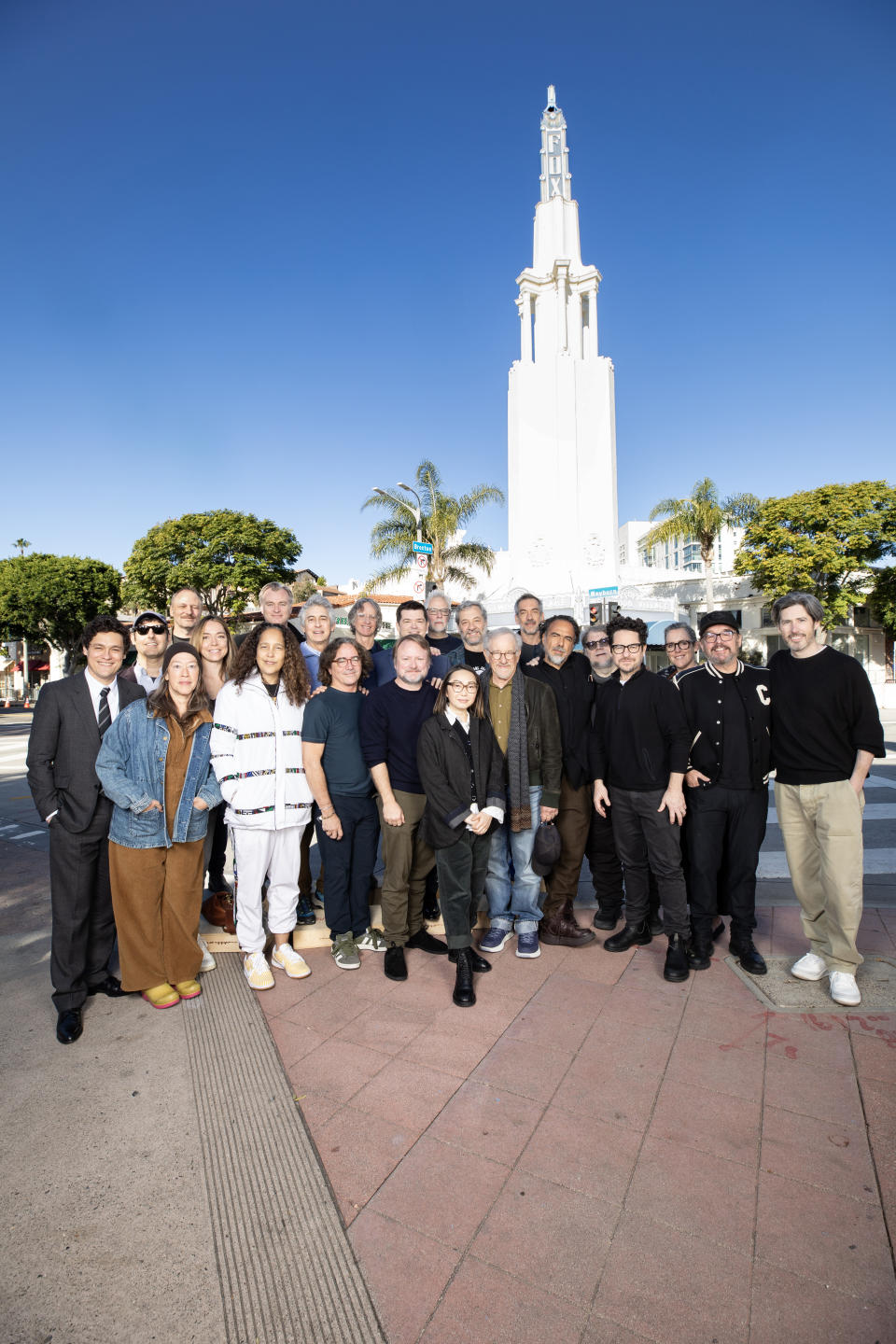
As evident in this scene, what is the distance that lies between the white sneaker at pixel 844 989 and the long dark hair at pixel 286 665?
339cm

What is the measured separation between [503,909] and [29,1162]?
2770 millimetres

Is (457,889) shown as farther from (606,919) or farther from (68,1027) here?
(68,1027)

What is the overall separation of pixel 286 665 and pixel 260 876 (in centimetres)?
130

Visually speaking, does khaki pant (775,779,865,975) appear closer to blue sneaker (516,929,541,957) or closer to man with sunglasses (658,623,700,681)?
man with sunglasses (658,623,700,681)

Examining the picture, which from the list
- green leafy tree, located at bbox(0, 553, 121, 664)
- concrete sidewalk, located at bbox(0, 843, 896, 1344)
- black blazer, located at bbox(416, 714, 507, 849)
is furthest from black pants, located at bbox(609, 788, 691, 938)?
green leafy tree, located at bbox(0, 553, 121, 664)

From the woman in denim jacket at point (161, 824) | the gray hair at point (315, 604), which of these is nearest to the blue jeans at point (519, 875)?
the woman in denim jacket at point (161, 824)

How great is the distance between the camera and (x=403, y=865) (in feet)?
13.6

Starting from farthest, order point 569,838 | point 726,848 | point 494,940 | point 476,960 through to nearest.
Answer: point 569,838 < point 494,940 < point 726,848 < point 476,960

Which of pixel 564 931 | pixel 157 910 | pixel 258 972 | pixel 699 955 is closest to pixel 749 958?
pixel 699 955

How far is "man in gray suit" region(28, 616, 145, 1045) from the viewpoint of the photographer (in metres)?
3.59

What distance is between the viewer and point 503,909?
177 inches

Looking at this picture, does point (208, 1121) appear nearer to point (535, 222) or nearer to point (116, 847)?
point (116, 847)

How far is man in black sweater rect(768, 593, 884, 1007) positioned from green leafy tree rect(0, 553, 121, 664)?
44338 mm

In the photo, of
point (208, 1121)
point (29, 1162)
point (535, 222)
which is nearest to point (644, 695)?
point (208, 1121)
